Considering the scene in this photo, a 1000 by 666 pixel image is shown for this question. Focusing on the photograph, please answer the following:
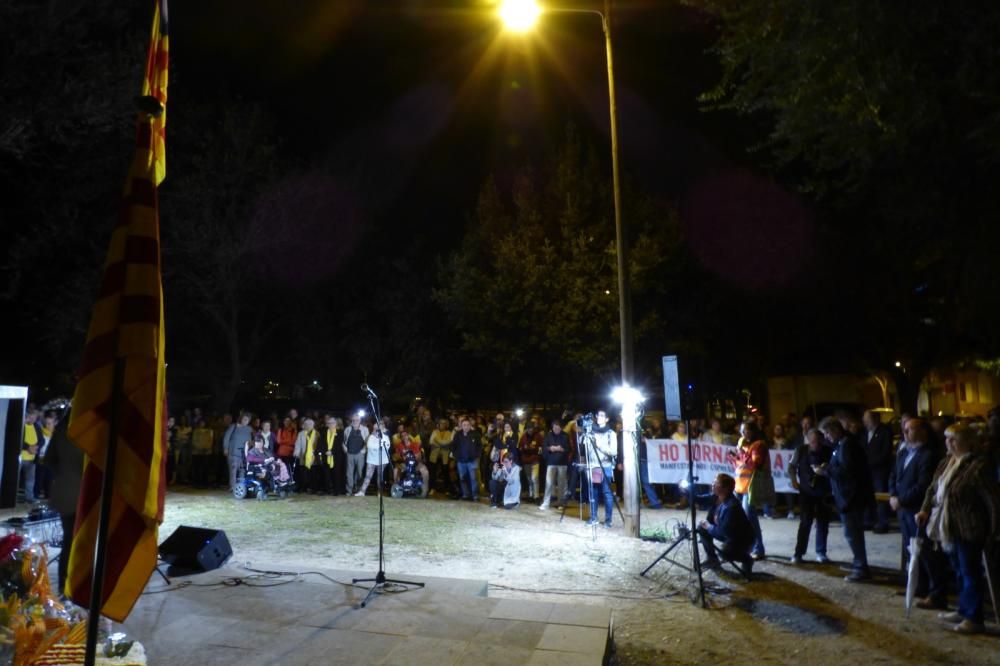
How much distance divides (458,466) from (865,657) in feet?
34.3

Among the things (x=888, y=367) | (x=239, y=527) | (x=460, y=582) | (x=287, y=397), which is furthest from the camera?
(x=287, y=397)

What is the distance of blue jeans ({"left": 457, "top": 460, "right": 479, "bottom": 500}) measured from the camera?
1554 cm

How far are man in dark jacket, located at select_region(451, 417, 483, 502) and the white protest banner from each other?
3853 mm

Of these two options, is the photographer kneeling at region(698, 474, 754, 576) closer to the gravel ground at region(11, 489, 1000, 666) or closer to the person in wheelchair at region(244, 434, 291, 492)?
the gravel ground at region(11, 489, 1000, 666)

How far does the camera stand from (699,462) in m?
12.8

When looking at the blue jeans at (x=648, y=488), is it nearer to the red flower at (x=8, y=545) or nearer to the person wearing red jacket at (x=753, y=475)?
the person wearing red jacket at (x=753, y=475)

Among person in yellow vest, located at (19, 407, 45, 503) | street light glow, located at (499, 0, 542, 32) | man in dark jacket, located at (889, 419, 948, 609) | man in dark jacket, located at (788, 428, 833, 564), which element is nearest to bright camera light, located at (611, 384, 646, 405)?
man in dark jacket, located at (788, 428, 833, 564)

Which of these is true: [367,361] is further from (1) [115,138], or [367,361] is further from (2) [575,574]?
(2) [575,574]

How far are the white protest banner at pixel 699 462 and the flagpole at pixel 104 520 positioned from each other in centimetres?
1007

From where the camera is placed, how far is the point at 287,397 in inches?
1420

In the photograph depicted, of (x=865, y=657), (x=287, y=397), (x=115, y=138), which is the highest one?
(x=115, y=138)

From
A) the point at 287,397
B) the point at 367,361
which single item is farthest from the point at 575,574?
the point at 287,397

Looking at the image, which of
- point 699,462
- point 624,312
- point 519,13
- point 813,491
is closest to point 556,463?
point 699,462

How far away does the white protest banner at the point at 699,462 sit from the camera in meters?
12.5
